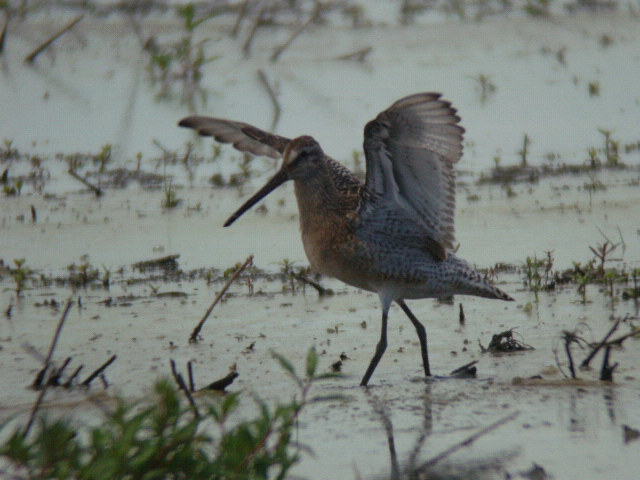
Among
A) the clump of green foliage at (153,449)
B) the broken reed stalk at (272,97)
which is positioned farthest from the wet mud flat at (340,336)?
the broken reed stalk at (272,97)

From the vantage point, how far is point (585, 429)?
3.70 m

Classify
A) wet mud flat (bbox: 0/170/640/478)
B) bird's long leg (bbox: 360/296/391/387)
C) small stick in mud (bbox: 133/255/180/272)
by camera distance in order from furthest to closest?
small stick in mud (bbox: 133/255/180/272) < bird's long leg (bbox: 360/296/391/387) < wet mud flat (bbox: 0/170/640/478)

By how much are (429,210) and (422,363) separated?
721 millimetres

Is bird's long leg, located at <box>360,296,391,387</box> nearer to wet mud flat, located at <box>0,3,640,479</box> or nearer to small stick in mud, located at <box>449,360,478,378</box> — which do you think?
wet mud flat, located at <box>0,3,640,479</box>

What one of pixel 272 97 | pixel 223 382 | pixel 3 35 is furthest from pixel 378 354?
pixel 3 35

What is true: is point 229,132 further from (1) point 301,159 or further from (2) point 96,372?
(2) point 96,372

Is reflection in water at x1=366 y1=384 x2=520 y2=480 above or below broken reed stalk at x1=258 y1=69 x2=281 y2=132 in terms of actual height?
below

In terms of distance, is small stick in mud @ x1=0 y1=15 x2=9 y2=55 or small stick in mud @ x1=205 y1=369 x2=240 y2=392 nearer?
small stick in mud @ x1=205 y1=369 x2=240 y2=392

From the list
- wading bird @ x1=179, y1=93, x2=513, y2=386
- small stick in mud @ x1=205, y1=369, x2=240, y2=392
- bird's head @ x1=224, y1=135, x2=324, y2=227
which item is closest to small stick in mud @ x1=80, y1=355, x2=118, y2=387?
small stick in mud @ x1=205, y1=369, x2=240, y2=392

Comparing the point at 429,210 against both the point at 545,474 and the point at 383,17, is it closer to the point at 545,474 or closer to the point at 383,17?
the point at 545,474

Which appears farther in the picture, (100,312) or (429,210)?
(100,312)

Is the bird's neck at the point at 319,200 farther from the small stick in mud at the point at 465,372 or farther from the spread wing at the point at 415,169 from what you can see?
the small stick in mud at the point at 465,372

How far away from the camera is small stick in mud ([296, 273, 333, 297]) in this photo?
5.88 meters

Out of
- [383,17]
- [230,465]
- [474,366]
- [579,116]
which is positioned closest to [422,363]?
[474,366]
